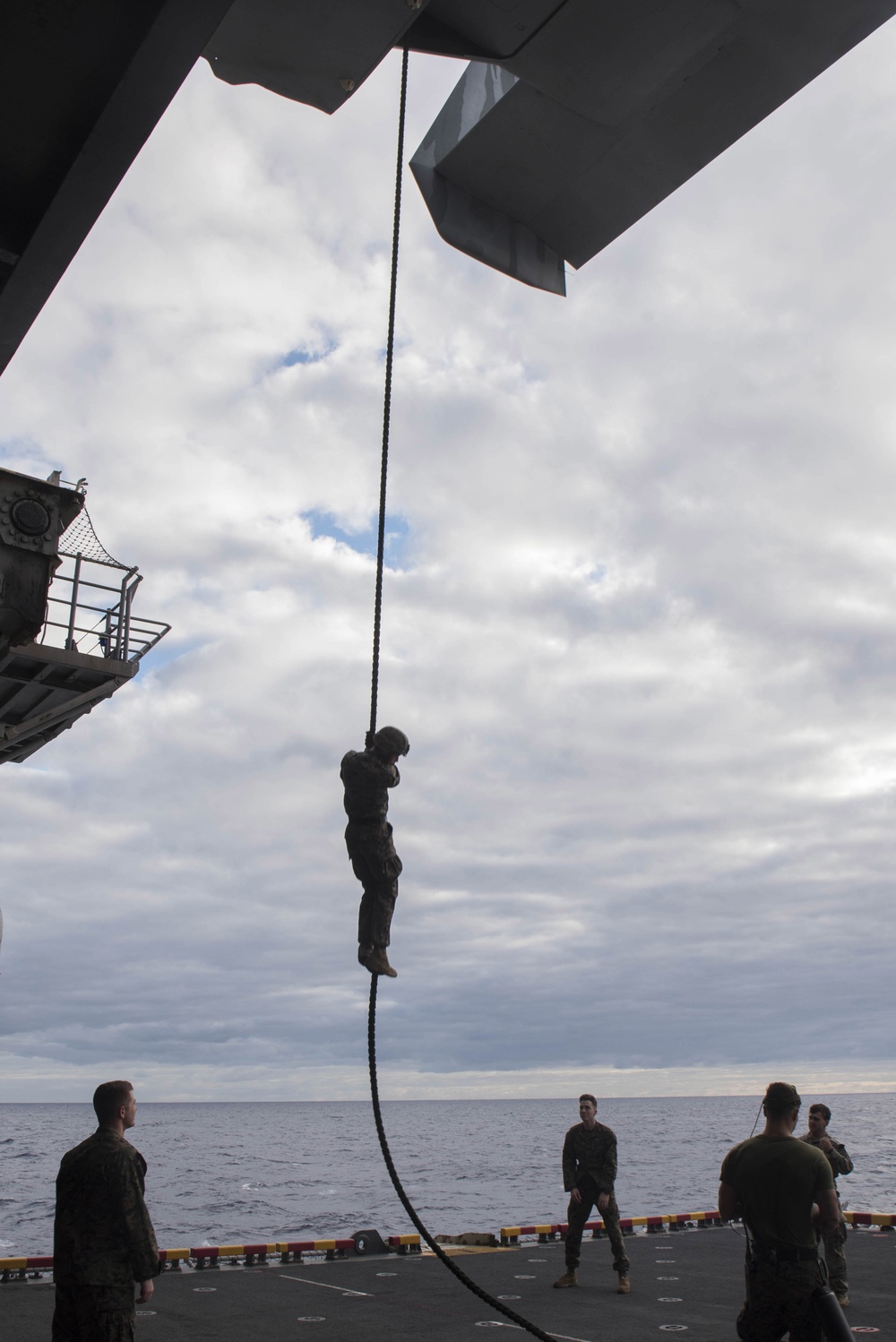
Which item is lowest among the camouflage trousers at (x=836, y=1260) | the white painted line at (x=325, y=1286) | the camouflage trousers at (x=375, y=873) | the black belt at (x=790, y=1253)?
the white painted line at (x=325, y=1286)

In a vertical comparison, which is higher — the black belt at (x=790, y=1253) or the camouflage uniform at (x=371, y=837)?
the camouflage uniform at (x=371, y=837)

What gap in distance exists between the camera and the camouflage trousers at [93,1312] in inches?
195

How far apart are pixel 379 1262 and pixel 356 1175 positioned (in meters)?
61.3

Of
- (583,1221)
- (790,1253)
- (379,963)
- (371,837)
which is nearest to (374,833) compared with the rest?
(371,837)

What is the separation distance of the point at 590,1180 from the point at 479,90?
10066 millimetres

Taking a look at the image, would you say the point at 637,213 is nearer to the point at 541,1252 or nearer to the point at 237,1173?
the point at 541,1252

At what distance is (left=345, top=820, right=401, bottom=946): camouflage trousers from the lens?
5.43m

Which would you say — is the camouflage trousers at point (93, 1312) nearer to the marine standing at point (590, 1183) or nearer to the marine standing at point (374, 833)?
the marine standing at point (374, 833)

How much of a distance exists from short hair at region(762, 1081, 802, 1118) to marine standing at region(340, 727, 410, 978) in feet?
6.53

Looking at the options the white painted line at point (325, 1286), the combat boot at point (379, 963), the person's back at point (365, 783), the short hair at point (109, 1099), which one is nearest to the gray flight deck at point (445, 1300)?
the white painted line at point (325, 1286)

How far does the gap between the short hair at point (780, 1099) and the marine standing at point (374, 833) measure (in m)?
1.99

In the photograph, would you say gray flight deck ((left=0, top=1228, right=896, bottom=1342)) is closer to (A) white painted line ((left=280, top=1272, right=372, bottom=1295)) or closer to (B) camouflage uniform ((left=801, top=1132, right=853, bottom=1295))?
(A) white painted line ((left=280, top=1272, right=372, bottom=1295))

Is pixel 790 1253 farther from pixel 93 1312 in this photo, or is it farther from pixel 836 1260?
pixel 836 1260

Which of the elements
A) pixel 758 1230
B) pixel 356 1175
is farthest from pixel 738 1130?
pixel 758 1230
